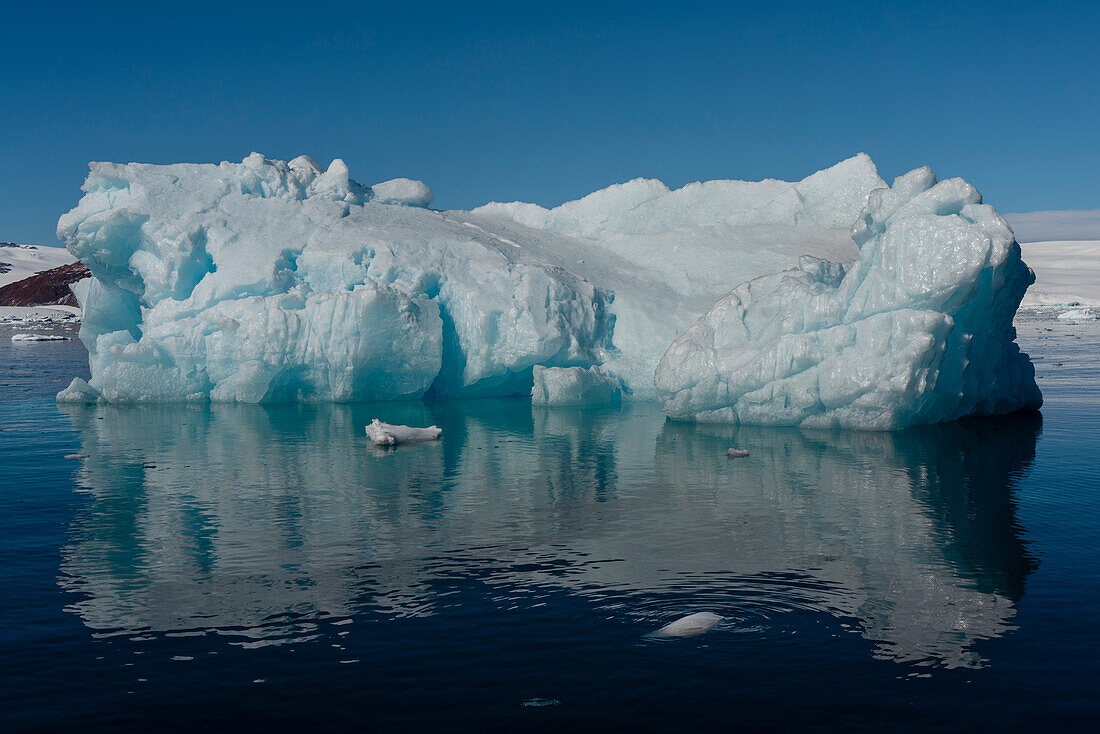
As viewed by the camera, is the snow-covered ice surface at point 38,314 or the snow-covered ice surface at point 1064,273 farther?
the snow-covered ice surface at point 38,314

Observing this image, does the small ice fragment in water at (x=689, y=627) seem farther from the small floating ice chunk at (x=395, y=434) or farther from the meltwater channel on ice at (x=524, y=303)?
the meltwater channel on ice at (x=524, y=303)

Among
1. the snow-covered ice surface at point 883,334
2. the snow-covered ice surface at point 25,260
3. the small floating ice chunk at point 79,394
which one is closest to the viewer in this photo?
the snow-covered ice surface at point 883,334

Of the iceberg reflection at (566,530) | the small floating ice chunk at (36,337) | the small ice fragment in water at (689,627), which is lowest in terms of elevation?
the small ice fragment in water at (689,627)

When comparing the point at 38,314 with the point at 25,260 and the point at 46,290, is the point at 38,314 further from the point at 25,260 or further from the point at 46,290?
the point at 25,260

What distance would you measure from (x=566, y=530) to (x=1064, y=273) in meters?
95.8

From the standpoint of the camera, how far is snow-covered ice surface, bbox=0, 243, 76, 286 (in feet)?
438

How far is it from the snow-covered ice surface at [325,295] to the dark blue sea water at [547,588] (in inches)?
271

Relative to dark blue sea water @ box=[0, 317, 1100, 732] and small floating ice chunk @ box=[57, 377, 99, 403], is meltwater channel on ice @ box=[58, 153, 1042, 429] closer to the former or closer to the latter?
small floating ice chunk @ box=[57, 377, 99, 403]

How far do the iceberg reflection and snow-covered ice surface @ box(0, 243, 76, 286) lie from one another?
5117 inches

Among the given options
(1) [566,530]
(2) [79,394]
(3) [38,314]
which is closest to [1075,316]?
(2) [79,394]

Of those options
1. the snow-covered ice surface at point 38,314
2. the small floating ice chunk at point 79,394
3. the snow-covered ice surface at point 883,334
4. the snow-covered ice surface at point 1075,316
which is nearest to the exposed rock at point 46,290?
the snow-covered ice surface at point 38,314

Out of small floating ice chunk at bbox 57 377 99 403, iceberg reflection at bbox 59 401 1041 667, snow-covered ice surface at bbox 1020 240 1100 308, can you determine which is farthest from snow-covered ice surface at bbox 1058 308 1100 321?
small floating ice chunk at bbox 57 377 99 403

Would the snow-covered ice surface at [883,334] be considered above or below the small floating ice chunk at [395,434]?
above

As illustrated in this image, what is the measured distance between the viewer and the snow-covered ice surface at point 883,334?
17750 mm
